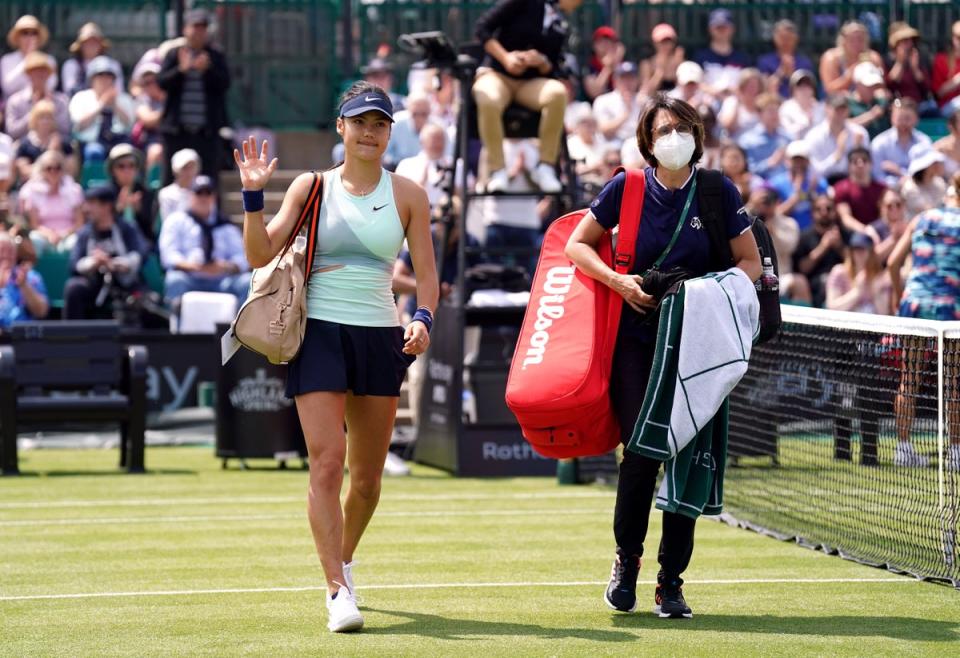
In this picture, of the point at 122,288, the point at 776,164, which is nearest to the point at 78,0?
the point at 122,288

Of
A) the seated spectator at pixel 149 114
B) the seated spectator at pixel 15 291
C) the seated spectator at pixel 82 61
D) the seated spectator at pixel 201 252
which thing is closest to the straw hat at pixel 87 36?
the seated spectator at pixel 82 61

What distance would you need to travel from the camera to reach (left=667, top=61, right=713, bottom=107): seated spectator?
20.8 m

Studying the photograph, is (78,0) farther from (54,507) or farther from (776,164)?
(54,507)

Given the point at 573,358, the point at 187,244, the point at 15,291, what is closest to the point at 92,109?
the point at 187,244

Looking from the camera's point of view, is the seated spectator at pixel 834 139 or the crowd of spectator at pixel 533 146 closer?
the crowd of spectator at pixel 533 146

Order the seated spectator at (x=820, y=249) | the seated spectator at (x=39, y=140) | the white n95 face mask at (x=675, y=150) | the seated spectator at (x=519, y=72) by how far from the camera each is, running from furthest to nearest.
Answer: the seated spectator at (x=39, y=140) < the seated spectator at (x=820, y=249) < the seated spectator at (x=519, y=72) < the white n95 face mask at (x=675, y=150)

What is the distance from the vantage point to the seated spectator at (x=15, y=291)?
16656 mm

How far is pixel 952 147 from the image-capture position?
20344 mm

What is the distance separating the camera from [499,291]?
14.8m

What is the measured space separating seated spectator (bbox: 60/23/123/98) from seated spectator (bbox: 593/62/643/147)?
562 centimetres

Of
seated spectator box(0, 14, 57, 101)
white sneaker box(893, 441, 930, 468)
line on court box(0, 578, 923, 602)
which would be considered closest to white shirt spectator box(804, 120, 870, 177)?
seated spectator box(0, 14, 57, 101)

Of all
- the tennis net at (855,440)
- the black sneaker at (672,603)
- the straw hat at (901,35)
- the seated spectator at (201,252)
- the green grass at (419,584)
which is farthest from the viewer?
the straw hat at (901,35)

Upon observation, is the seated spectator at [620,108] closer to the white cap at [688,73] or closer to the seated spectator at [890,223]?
the white cap at [688,73]

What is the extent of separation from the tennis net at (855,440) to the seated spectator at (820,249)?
5820 mm
